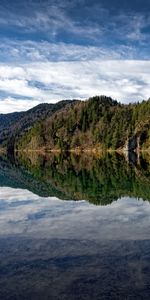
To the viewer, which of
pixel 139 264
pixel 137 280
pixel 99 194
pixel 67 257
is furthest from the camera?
pixel 99 194

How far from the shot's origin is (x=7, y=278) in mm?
17484

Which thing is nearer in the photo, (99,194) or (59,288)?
(59,288)

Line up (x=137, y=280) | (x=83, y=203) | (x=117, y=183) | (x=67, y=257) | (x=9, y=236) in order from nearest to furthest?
1. (x=137, y=280)
2. (x=67, y=257)
3. (x=9, y=236)
4. (x=83, y=203)
5. (x=117, y=183)

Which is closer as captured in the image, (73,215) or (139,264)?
(139,264)

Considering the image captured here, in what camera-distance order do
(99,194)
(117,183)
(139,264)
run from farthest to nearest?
(117,183) < (99,194) < (139,264)

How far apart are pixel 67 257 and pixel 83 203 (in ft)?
63.1

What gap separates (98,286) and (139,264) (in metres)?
3.06

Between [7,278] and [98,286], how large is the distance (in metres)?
3.65

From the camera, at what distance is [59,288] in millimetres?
16281

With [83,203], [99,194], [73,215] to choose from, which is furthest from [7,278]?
[99,194]

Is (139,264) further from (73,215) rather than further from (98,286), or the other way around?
(73,215)

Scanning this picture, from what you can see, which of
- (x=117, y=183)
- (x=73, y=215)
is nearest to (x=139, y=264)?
(x=73, y=215)

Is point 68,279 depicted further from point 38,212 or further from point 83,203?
point 83,203

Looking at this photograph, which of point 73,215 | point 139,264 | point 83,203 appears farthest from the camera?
point 83,203
